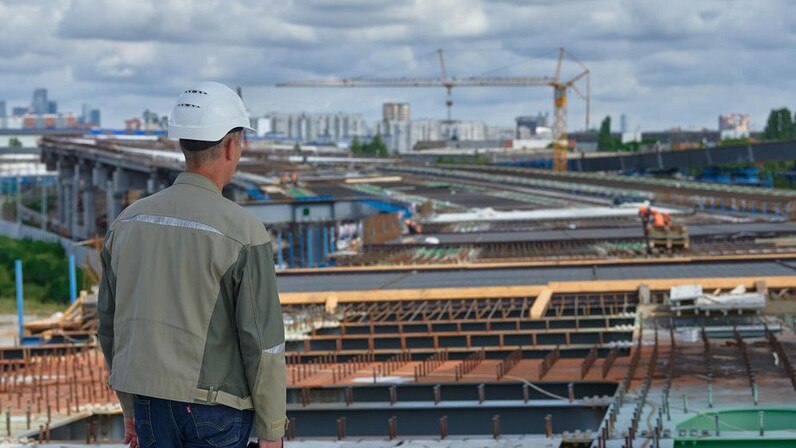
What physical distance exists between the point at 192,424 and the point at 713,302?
18.6 meters

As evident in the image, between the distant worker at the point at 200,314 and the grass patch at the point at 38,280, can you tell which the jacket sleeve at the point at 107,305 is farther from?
the grass patch at the point at 38,280

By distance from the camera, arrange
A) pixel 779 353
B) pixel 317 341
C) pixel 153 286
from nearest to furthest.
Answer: pixel 153 286, pixel 779 353, pixel 317 341

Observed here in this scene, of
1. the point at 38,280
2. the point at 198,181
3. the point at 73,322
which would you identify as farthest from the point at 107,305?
the point at 38,280

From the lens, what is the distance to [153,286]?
564 centimetres

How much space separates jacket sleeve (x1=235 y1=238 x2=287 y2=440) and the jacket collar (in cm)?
37

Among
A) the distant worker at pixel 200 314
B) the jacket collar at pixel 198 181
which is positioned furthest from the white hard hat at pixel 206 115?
the jacket collar at pixel 198 181

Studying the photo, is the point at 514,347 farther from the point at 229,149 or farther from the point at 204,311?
the point at 204,311

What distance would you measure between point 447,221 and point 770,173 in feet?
235

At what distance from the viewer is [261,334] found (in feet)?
18.1

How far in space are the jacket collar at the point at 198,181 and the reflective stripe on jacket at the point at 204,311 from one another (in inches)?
1.2

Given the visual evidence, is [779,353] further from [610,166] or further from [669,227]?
[610,166]

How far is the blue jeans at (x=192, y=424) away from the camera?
18.3 feet

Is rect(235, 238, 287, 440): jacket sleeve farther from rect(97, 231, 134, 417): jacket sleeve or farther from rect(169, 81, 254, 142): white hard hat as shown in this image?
rect(97, 231, 134, 417): jacket sleeve

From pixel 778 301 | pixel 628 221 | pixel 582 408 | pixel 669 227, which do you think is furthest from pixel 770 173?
pixel 582 408
